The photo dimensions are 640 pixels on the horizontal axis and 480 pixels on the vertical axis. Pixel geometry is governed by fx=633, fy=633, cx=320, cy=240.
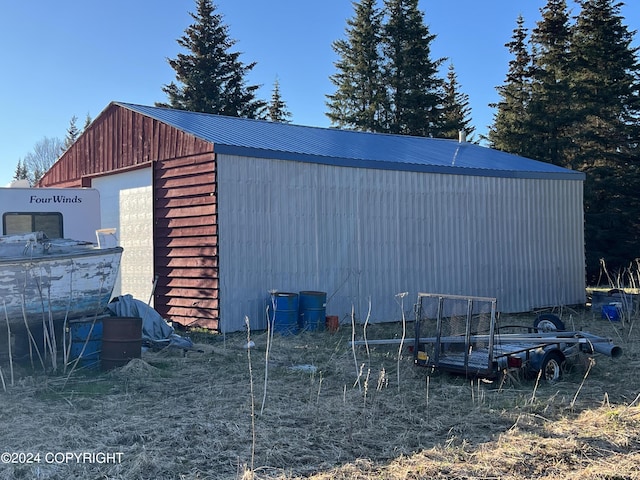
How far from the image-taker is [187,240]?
37.6 feet

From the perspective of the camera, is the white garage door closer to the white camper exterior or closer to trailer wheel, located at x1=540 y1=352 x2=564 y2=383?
the white camper exterior

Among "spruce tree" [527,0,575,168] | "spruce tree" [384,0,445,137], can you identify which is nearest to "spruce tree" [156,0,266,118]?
"spruce tree" [384,0,445,137]

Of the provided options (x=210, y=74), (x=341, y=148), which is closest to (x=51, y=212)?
(x=341, y=148)

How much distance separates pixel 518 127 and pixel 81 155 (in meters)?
20.1

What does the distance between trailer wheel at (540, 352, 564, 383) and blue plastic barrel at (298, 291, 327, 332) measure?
14.3ft

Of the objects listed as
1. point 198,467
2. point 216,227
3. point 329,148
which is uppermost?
point 329,148

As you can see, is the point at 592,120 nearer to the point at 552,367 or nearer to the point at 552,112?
the point at 552,112

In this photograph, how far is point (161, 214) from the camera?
1227cm

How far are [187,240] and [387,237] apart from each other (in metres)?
3.91

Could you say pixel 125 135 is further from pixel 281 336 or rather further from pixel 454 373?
pixel 454 373

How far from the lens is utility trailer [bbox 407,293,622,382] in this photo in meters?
6.85

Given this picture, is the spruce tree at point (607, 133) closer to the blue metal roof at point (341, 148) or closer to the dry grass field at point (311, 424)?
the blue metal roof at point (341, 148)

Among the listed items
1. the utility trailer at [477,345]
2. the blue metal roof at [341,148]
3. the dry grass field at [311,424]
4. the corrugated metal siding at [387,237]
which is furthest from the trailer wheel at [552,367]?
the blue metal roof at [341,148]

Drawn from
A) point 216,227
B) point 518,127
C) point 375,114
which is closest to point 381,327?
point 216,227
